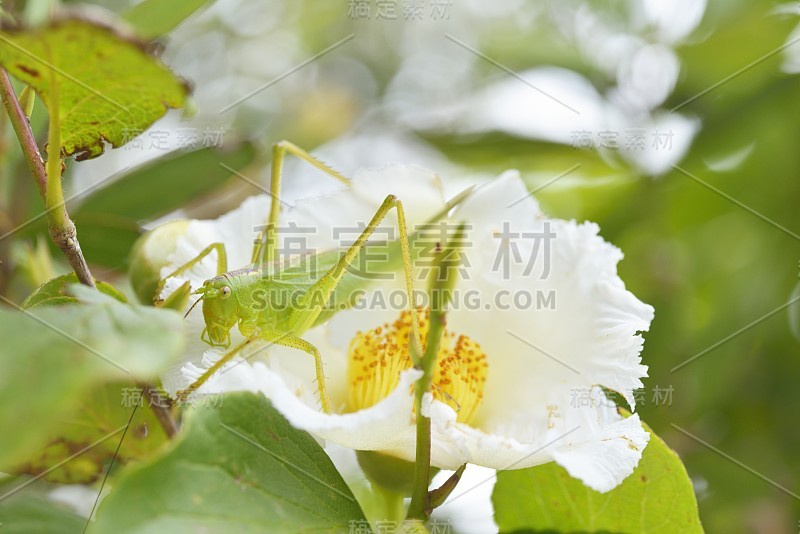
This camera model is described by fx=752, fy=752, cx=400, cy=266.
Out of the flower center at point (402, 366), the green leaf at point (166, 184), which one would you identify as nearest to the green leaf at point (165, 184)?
the green leaf at point (166, 184)

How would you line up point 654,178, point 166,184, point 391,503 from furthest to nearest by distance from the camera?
point 654,178
point 166,184
point 391,503

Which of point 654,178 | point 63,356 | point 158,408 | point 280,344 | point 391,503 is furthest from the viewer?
point 654,178

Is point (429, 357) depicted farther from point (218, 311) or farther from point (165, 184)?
point (165, 184)

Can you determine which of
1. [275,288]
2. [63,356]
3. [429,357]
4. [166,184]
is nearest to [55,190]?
[63,356]

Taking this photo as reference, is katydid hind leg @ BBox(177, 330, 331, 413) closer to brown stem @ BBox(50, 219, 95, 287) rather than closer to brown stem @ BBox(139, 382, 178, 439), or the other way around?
brown stem @ BBox(139, 382, 178, 439)

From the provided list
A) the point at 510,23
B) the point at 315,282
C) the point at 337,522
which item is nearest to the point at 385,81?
the point at 510,23

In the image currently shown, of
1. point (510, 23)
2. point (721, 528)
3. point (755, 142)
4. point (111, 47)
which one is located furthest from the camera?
point (510, 23)

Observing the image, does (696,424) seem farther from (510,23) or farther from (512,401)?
(510,23)
